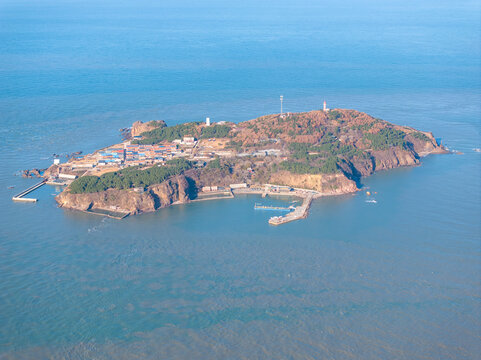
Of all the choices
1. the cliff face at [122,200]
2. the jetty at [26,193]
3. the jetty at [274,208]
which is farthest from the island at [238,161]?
the jetty at [26,193]

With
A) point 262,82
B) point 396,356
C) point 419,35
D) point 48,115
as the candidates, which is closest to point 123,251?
point 396,356

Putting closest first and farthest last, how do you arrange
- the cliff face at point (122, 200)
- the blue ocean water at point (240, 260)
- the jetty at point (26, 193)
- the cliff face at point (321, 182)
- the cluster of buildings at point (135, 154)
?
the blue ocean water at point (240, 260) < the cliff face at point (122, 200) < the jetty at point (26, 193) < the cliff face at point (321, 182) < the cluster of buildings at point (135, 154)

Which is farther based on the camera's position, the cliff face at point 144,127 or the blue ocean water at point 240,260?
the cliff face at point 144,127

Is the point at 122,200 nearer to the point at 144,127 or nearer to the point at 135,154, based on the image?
the point at 135,154

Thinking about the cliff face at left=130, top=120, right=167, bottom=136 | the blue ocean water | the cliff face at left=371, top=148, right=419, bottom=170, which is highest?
the cliff face at left=130, top=120, right=167, bottom=136

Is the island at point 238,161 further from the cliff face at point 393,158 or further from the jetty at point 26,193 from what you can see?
the jetty at point 26,193

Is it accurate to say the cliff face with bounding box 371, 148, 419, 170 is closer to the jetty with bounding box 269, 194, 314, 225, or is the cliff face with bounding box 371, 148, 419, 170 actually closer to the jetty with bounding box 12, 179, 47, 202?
the jetty with bounding box 269, 194, 314, 225

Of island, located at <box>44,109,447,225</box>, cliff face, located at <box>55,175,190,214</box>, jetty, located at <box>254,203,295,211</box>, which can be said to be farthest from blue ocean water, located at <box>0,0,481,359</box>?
island, located at <box>44,109,447,225</box>
